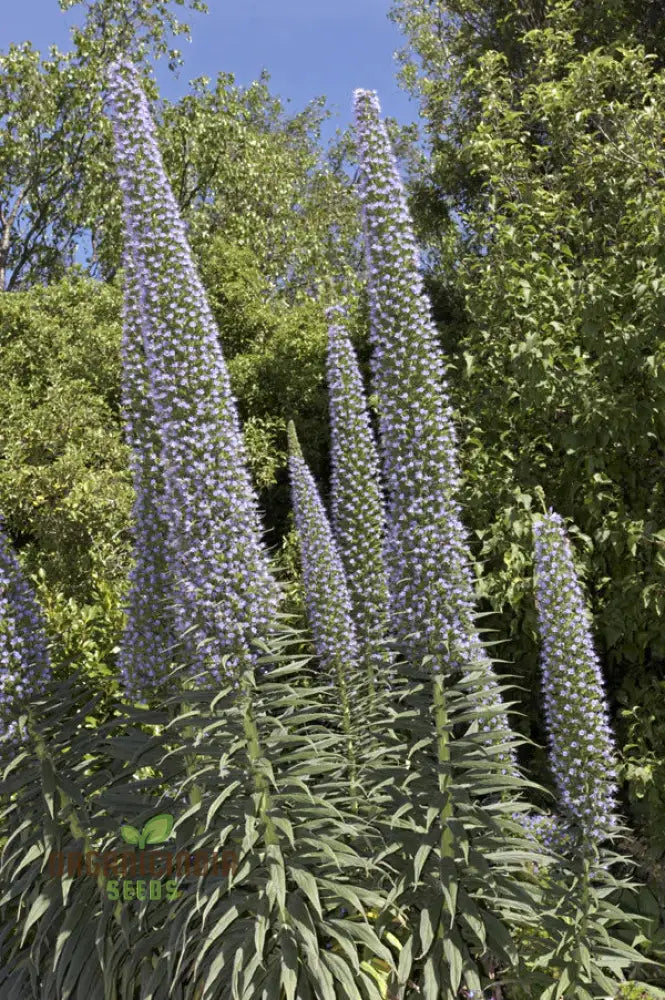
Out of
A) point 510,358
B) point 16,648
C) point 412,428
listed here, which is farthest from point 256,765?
point 510,358

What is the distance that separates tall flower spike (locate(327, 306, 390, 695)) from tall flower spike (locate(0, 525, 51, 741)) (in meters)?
1.66

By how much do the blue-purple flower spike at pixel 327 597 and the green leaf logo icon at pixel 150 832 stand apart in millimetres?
1384

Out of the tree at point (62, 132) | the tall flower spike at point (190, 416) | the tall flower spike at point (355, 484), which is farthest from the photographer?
the tree at point (62, 132)

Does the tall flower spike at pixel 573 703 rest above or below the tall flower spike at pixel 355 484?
below

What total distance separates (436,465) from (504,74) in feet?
21.7

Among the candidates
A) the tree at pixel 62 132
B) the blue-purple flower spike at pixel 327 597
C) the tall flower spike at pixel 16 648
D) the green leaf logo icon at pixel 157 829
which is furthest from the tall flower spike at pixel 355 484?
the tree at pixel 62 132

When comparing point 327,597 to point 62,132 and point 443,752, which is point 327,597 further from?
point 62,132

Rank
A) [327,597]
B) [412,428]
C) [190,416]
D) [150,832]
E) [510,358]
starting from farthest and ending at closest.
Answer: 1. [510,358]
2. [327,597]
3. [150,832]
4. [412,428]
5. [190,416]

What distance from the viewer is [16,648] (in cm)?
402

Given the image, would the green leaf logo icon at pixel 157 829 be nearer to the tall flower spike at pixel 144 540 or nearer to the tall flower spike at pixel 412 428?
the tall flower spike at pixel 144 540

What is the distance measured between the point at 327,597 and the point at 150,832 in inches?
65.0

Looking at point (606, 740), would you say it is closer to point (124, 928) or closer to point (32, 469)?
point (124, 928)

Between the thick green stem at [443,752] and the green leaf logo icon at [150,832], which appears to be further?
the green leaf logo icon at [150,832]

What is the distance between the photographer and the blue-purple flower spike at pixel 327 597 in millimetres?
4977
